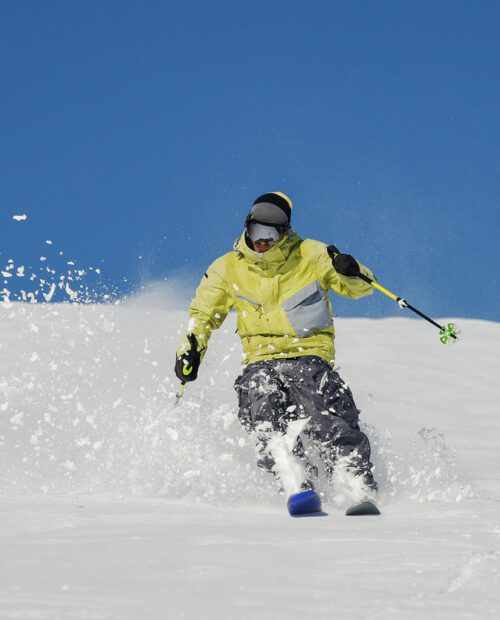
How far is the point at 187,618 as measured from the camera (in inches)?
83.7

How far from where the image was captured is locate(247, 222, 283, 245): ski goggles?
5133mm

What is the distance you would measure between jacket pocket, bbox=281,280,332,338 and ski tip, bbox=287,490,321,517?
119 cm

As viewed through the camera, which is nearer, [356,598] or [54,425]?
[356,598]

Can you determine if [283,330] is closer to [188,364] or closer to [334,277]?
[334,277]

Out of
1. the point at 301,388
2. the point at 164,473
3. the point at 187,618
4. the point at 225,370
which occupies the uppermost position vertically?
the point at 225,370

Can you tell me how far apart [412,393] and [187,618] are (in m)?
8.22

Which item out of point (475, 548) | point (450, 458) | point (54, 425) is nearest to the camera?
point (475, 548)

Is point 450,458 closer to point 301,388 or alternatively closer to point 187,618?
point 301,388

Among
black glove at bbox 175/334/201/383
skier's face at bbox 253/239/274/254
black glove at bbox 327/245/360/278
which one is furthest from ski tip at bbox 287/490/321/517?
skier's face at bbox 253/239/274/254

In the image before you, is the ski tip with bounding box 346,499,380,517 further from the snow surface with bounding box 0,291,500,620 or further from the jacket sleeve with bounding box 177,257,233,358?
the jacket sleeve with bounding box 177,257,233,358

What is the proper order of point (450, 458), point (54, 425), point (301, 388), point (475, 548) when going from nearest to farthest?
point (475, 548) → point (301, 388) → point (450, 458) → point (54, 425)

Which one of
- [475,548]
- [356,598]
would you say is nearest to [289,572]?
[356,598]

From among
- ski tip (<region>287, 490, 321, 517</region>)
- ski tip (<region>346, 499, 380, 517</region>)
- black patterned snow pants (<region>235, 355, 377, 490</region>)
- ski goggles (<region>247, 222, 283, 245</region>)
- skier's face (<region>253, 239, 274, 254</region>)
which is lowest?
ski tip (<region>346, 499, 380, 517</region>)

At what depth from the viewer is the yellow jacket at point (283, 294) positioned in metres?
5.11
